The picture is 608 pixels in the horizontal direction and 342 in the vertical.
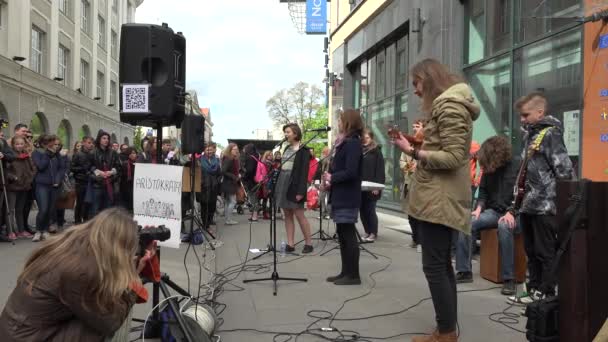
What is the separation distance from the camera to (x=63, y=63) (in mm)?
30078

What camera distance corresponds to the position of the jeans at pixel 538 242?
4.48m

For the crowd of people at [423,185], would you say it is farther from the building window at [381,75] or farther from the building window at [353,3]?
the building window at [353,3]

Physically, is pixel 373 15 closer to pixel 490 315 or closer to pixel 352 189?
pixel 352 189

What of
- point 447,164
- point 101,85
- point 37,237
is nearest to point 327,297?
point 447,164

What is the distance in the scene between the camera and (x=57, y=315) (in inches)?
94.8

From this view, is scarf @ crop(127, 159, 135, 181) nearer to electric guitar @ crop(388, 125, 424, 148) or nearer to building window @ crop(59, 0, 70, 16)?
electric guitar @ crop(388, 125, 424, 148)

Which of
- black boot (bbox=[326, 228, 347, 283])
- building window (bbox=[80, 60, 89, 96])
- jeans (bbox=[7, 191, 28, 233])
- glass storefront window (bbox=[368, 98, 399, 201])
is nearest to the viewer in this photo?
black boot (bbox=[326, 228, 347, 283])

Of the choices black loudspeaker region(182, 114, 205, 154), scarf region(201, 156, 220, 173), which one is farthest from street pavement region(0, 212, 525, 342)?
scarf region(201, 156, 220, 173)

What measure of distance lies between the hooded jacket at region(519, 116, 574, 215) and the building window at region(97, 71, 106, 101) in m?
36.9

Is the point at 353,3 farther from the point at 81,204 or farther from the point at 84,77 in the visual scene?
the point at 84,77

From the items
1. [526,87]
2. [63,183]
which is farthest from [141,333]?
[526,87]

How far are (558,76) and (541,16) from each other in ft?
3.63

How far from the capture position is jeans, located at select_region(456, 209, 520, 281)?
536 cm

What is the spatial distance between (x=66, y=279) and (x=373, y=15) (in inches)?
586
